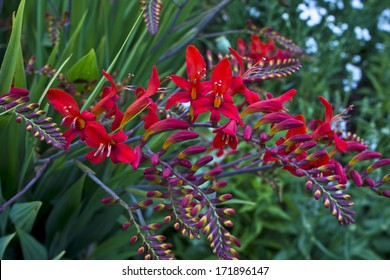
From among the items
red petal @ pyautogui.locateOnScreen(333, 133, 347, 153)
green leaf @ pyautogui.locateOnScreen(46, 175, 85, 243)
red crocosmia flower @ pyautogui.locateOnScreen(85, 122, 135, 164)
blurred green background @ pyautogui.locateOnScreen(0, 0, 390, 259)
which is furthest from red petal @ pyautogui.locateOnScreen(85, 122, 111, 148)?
red petal @ pyautogui.locateOnScreen(333, 133, 347, 153)

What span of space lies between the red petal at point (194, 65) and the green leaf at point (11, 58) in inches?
16.0

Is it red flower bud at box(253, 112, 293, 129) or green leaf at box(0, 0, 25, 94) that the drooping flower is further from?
green leaf at box(0, 0, 25, 94)

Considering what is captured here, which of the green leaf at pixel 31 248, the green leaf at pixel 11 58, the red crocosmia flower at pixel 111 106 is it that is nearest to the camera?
the red crocosmia flower at pixel 111 106

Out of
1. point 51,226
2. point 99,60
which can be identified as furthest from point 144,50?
point 51,226

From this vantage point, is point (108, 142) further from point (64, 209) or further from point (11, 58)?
point (64, 209)

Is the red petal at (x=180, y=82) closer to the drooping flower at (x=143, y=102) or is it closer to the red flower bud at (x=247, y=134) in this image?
the drooping flower at (x=143, y=102)

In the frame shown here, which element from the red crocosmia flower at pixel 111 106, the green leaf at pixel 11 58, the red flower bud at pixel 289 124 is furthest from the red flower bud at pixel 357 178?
the green leaf at pixel 11 58

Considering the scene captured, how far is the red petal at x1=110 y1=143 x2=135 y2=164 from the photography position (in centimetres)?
102

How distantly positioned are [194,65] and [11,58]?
44cm

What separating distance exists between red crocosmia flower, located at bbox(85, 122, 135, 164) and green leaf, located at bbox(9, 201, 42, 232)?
0.30 m

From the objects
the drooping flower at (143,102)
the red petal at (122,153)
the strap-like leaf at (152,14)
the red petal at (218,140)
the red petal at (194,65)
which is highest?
the strap-like leaf at (152,14)

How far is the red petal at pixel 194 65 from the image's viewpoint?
106cm

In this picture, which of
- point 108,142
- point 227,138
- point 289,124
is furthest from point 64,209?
point 289,124

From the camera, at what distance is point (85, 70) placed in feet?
4.60
